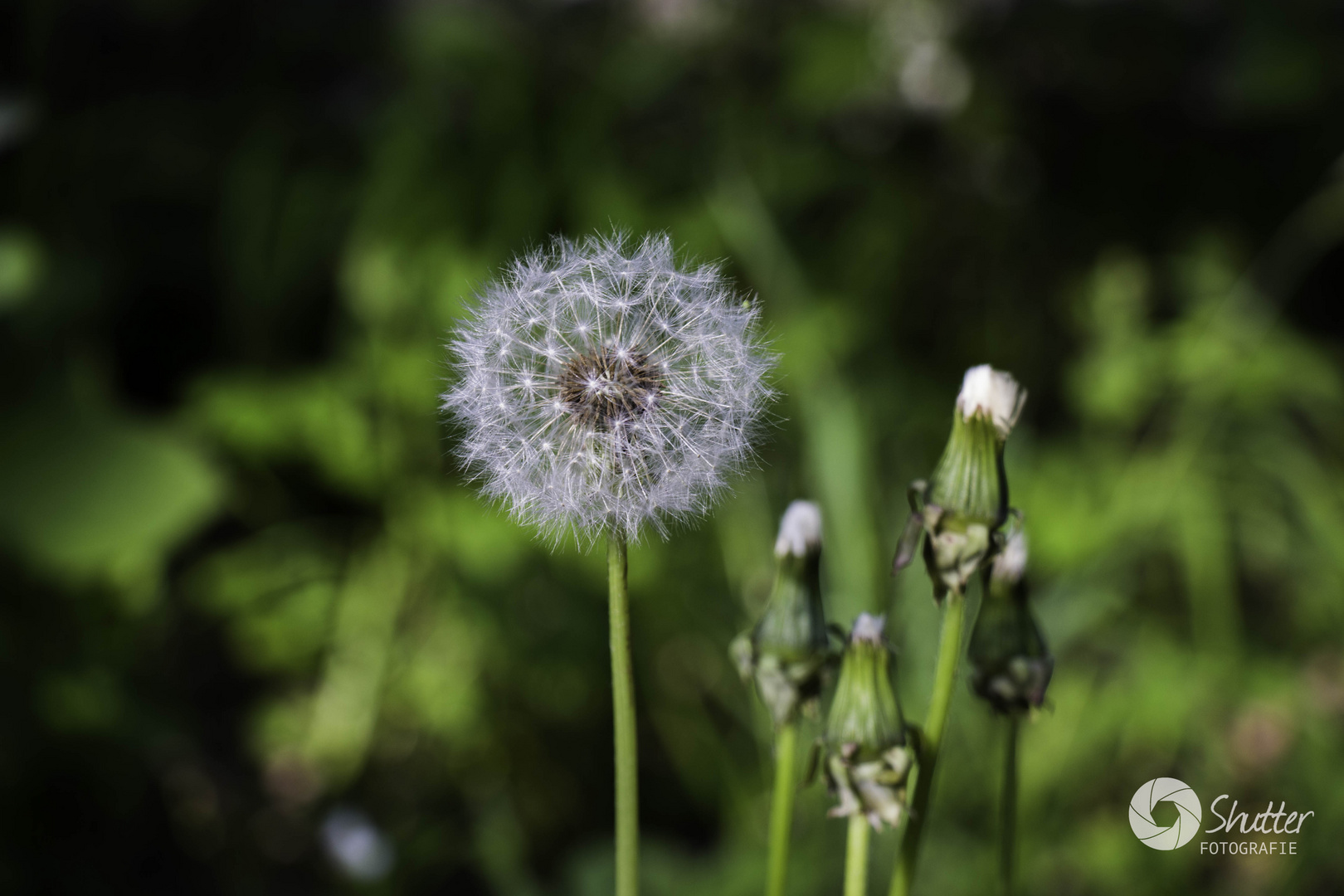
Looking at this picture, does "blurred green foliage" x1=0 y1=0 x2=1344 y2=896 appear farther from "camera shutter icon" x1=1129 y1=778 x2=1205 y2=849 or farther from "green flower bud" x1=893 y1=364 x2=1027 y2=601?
"green flower bud" x1=893 y1=364 x2=1027 y2=601

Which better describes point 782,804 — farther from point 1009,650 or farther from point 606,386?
point 606,386

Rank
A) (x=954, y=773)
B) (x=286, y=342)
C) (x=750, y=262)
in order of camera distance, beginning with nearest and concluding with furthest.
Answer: (x=954, y=773) < (x=750, y=262) < (x=286, y=342)

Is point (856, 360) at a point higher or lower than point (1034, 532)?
higher

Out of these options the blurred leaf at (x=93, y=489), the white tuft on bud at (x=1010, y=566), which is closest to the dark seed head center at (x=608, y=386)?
the white tuft on bud at (x=1010, y=566)

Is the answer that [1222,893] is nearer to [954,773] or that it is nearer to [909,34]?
[954,773]

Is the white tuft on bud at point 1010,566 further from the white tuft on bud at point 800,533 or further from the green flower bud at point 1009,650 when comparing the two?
the white tuft on bud at point 800,533

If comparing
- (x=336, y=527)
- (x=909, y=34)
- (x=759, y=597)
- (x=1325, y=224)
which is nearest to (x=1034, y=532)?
(x=759, y=597)
